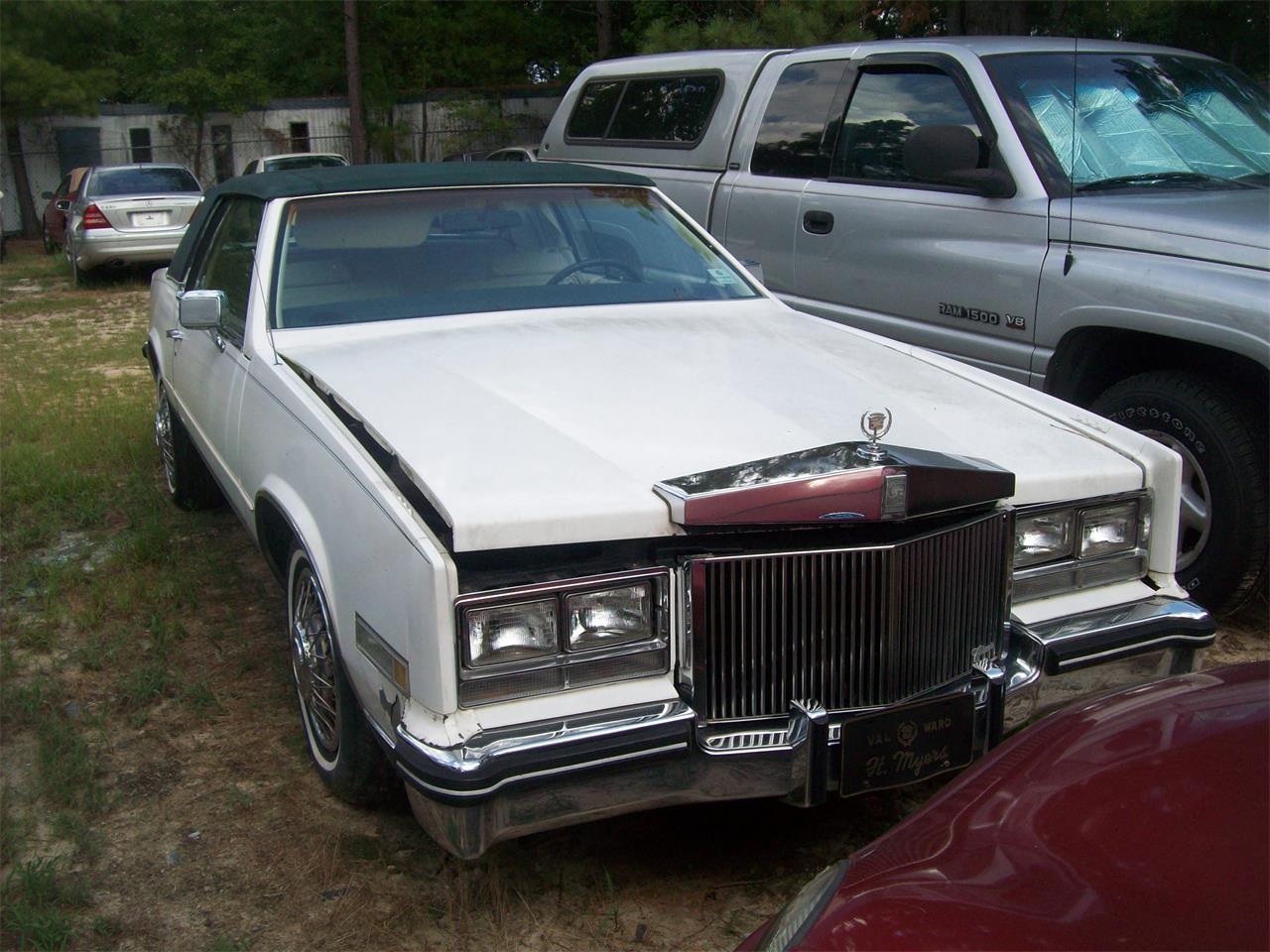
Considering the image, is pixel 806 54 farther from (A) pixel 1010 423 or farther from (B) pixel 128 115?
(B) pixel 128 115

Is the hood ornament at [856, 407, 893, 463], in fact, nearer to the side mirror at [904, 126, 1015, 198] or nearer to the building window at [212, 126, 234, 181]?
the side mirror at [904, 126, 1015, 198]

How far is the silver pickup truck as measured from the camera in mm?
4082

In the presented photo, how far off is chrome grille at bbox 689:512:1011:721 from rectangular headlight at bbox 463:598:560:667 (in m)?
0.30

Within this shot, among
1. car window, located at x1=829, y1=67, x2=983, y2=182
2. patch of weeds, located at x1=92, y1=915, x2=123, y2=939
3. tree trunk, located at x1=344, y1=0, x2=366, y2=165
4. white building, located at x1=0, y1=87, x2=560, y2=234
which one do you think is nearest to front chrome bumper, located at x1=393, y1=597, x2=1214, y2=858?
patch of weeds, located at x1=92, y1=915, x2=123, y2=939

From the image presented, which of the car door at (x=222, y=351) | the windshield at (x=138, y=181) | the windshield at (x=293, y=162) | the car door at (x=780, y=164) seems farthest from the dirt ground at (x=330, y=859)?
the windshield at (x=293, y=162)

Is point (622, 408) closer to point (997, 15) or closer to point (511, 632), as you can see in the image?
point (511, 632)

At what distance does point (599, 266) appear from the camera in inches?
172

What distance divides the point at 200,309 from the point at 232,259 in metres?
0.72

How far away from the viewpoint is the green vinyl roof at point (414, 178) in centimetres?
418

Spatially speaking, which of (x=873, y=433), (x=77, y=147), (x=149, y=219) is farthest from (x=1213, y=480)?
(x=77, y=147)

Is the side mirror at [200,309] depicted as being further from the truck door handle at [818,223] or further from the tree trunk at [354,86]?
the tree trunk at [354,86]

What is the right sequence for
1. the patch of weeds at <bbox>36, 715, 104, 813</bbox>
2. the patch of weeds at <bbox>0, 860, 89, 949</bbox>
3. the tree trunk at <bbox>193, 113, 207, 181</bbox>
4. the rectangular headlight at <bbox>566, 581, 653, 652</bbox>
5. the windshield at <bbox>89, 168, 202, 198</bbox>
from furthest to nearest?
the tree trunk at <bbox>193, 113, 207, 181</bbox> → the windshield at <bbox>89, 168, 202, 198</bbox> → the patch of weeds at <bbox>36, 715, 104, 813</bbox> → the patch of weeds at <bbox>0, 860, 89, 949</bbox> → the rectangular headlight at <bbox>566, 581, 653, 652</bbox>

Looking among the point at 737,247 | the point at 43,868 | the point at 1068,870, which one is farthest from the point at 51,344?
the point at 1068,870

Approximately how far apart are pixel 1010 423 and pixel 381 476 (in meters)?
1.62
